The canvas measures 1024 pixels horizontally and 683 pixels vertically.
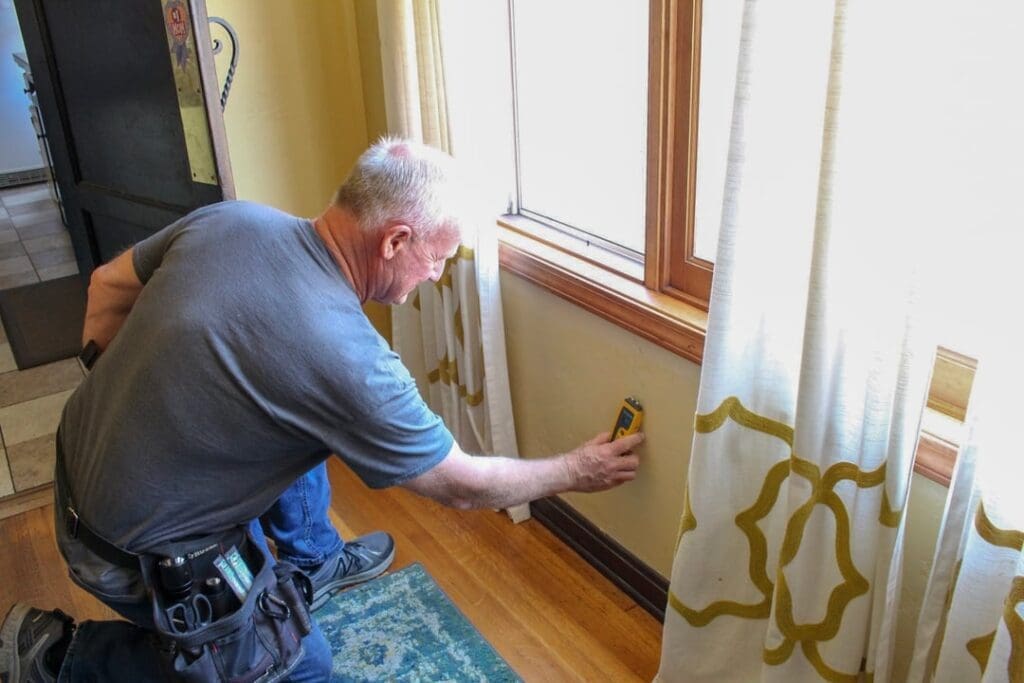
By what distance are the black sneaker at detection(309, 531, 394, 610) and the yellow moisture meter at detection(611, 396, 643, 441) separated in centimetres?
71

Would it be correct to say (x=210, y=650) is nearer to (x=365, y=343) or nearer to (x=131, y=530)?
(x=131, y=530)

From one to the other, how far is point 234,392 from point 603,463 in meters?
0.72

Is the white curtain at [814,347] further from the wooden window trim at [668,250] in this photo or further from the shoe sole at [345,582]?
the shoe sole at [345,582]

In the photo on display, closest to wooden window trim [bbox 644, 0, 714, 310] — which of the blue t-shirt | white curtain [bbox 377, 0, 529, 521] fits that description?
white curtain [bbox 377, 0, 529, 521]

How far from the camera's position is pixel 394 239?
1.35 metres

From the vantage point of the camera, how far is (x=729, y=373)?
4.36 ft

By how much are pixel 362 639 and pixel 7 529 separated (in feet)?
3.74

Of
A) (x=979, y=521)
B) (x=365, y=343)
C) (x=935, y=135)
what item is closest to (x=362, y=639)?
(x=365, y=343)

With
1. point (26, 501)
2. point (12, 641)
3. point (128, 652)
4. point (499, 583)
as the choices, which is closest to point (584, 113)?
point (499, 583)

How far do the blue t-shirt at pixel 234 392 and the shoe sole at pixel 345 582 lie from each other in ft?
2.06

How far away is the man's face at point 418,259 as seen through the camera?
4.50 ft

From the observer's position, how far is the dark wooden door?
1930 mm

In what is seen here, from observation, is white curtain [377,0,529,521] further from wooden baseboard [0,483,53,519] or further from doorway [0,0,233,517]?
wooden baseboard [0,483,53,519]

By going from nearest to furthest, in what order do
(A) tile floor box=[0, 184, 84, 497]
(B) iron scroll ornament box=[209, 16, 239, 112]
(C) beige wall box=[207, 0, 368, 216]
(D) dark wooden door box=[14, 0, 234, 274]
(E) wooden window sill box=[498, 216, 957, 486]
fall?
(E) wooden window sill box=[498, 216, 957, 486], (D) dark wooden door box=[14, 0, 234, 274], (B) iron scroll ornament box=[209, 16, 239, 112], (C) beige wall box=[207, 0, 368, 216], (A) tile floor box=[0, 184, 84, 497]
